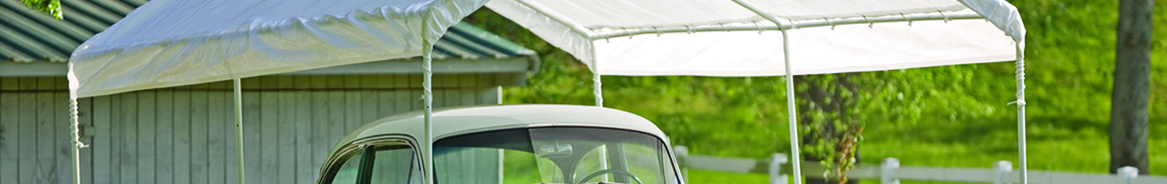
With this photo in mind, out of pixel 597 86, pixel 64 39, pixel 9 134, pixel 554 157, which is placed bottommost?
pixel 554 157

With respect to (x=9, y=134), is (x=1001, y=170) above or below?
below

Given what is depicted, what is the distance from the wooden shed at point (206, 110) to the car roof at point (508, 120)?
352 cm

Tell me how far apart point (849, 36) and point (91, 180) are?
20.7 feet

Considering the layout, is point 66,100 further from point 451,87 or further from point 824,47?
point 824,47

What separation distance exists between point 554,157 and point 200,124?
559 cm

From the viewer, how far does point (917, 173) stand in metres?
13.8

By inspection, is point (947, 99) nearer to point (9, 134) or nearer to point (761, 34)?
point (761, 34)

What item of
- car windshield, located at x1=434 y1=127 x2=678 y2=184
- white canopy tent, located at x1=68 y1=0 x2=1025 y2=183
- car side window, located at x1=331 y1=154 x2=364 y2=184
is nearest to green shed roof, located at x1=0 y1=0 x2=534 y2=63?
white canopy tent, located at x1=68 y1=0 x2=1025 y2=183

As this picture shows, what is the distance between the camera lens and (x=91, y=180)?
30.8ft

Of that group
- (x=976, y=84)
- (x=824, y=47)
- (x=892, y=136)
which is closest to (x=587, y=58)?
(x=824, y=47)

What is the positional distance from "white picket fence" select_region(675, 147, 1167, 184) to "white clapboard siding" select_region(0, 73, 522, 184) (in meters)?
6.20

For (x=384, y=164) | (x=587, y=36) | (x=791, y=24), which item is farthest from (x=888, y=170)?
(x=384, y=164)

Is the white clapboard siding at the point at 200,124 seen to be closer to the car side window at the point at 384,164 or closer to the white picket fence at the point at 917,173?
the car side window at the point at 384,164

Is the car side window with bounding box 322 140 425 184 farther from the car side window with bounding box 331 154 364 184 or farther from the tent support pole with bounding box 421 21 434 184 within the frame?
the tent support pole with bounding box 421 21 434 184
